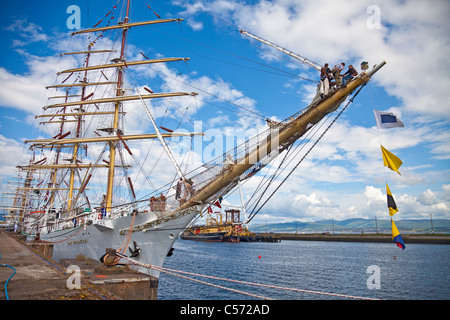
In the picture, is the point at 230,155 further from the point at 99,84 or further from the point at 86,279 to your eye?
the point at 99,84

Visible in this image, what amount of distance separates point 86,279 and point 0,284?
2034 millimetres

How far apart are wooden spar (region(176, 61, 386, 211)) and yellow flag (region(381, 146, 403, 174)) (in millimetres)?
3816

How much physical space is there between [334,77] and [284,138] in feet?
10.4

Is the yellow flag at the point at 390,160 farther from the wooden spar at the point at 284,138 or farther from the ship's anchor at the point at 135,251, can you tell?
the ship's anchor at the point at 135,251

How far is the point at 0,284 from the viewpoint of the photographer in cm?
724

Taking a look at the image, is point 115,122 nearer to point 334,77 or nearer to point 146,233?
point 146,233

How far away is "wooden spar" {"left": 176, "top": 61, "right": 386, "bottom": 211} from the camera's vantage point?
11.2 meters

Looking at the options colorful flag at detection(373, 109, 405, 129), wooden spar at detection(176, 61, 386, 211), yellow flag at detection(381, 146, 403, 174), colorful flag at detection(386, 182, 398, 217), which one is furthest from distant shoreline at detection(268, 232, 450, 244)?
colorful flag at detection(386, 182, 398, 217)

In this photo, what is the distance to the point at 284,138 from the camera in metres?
12.3

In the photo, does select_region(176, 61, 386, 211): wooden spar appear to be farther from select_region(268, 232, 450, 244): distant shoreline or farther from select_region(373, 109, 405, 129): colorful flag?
select_region(268, 232, 450, 244): distant shoreline

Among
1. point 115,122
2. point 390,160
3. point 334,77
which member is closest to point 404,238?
point 115,122

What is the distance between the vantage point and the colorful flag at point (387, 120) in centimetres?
923
